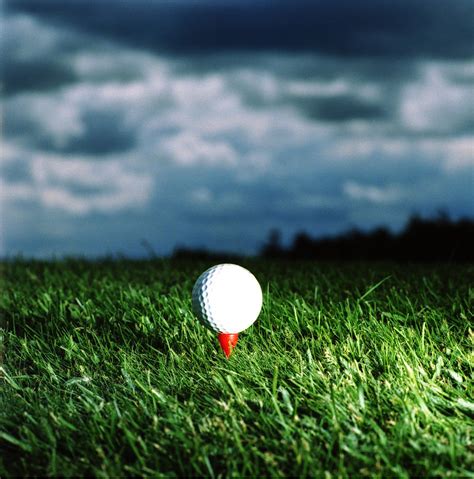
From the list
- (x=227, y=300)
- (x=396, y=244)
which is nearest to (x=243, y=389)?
(x=227, y=300)

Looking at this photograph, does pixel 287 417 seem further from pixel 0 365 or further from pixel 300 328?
pixel 0 365

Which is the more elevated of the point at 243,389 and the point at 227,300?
the point at 227,300

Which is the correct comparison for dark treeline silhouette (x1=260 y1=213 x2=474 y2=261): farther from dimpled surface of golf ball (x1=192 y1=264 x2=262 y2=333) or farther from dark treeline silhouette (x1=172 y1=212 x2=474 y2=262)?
dimpled surface of golf ball (x1=192 y1=264 x2=262 y2=333)

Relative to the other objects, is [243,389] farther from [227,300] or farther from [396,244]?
[396,244]

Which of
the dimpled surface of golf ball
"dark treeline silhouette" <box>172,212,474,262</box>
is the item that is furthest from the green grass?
"dark treeline silhouette" <box>172,212,474,262</box>

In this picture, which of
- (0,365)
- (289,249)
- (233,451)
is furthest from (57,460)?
(289,249)

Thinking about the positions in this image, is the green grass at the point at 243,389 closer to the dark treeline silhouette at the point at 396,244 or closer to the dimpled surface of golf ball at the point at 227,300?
the dimpled surface of golf ball at the point at 227,300

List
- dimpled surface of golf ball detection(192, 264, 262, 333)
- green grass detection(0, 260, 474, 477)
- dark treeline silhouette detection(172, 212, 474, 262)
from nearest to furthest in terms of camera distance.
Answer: green grass detection(0, 260, 474, 477), dimpled surface of golf ball detection(192, 264, 262, 333), dark treeline silhouette detection(172, 212, 474, 262)
